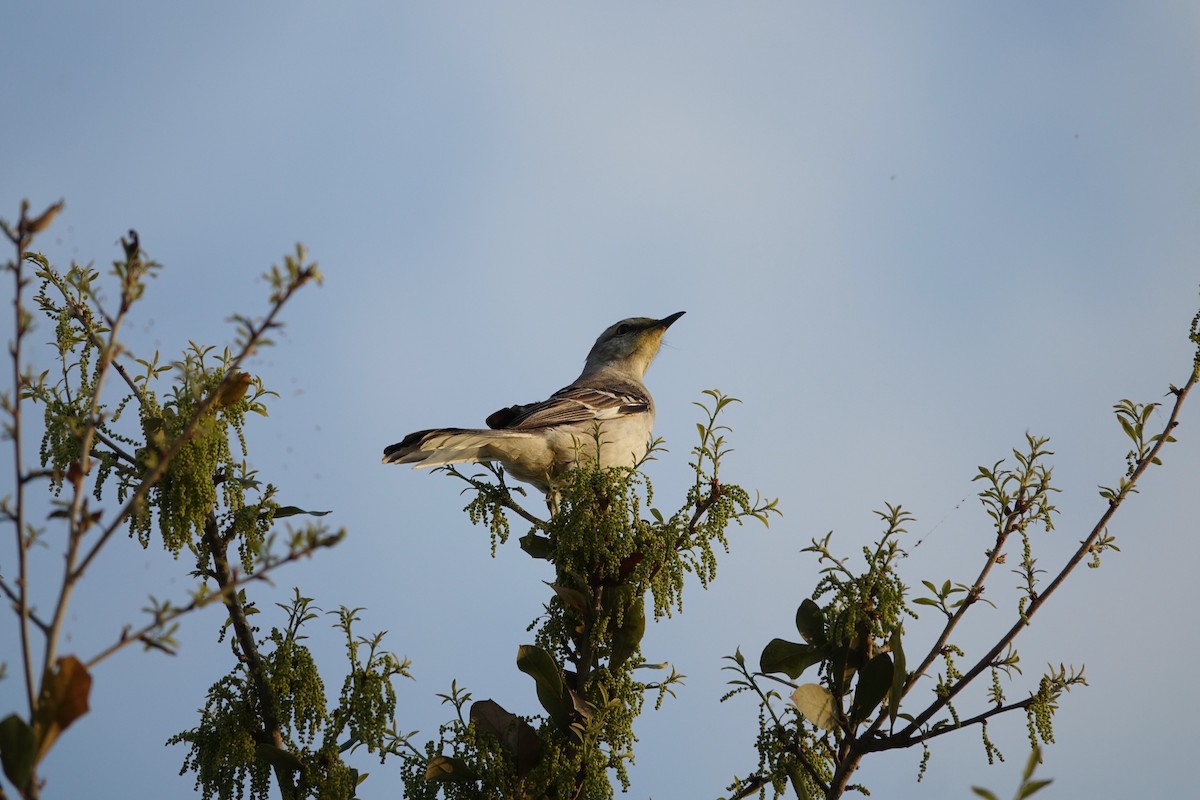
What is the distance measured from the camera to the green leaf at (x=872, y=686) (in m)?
3.58

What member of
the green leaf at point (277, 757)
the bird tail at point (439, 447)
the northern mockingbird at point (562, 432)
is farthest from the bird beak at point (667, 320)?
the green leaf at point (277, 757)

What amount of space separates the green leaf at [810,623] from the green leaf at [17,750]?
8.31 ft

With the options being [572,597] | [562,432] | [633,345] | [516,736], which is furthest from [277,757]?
[633,345]

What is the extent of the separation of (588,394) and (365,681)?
473 centimetres

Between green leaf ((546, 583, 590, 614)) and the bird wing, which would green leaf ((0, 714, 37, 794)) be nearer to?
green leaf ((546, 583, 590, 614))

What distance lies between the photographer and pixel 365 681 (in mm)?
3689

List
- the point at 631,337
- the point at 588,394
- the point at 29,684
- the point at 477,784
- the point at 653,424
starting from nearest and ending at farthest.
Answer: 1. the point at 29,684
2. the point at 477,784
3. the point at 588,394
4. the point at 653,424
5. the point at 631,337

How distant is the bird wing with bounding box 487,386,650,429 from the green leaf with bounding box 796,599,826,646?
3.40 meters

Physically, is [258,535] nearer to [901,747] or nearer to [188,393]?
[188,393]

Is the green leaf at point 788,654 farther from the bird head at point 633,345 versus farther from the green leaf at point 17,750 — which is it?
the bird head at point 633,345

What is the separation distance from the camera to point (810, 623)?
3.84 meters

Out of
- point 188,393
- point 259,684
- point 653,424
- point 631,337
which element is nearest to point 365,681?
point 259,684

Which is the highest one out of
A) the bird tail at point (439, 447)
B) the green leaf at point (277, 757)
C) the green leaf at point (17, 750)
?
the bird tail at point (439, 447)

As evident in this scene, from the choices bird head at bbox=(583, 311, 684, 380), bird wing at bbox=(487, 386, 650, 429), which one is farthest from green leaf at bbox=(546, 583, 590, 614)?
bird head at bbox=(583, 311, 684, 380)
